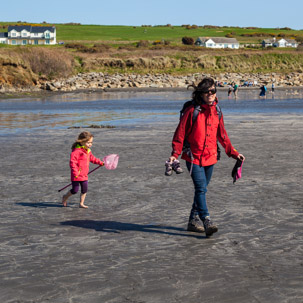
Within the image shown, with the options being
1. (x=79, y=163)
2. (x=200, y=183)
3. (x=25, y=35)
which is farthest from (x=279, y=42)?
(x=200, y=183)

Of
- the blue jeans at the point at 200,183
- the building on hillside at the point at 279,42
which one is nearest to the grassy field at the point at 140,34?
the building on hillside at the point at 279,42

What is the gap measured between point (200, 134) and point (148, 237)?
148 centimetres

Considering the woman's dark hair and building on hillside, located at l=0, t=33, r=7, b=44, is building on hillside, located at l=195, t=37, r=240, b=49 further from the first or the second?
the woman's dark hair

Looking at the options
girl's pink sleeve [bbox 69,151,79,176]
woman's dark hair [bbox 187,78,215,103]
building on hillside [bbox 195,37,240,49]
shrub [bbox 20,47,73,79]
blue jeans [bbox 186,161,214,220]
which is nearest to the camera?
woman's dark hair [bbox 187,78,215,103]

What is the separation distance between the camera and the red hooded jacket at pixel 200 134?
297 inches

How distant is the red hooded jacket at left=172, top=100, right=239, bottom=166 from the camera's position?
24.7 feet

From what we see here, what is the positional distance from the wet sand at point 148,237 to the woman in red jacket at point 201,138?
58cm

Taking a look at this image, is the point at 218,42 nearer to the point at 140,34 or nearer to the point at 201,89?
the point at 140,34

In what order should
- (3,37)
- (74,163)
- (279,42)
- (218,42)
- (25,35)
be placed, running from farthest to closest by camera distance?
(25,35) → (3,37) → (218,42) → (279,42) → (74,163)

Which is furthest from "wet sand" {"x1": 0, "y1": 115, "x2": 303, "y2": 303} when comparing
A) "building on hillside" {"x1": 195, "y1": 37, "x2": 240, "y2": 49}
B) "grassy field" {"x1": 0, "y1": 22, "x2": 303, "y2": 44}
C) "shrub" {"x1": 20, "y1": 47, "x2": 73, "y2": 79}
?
"grassy field" {"x1": 0, "y1": 22, "x2": 303, "y2": 44}

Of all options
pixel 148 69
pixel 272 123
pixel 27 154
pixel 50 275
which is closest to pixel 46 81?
pixel 148 69

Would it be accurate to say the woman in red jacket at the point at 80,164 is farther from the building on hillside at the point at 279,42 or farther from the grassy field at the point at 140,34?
the grassy field at the point at 140,34

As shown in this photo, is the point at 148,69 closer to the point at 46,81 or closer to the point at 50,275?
the point at 46,81

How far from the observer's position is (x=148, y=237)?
7.71 meters
